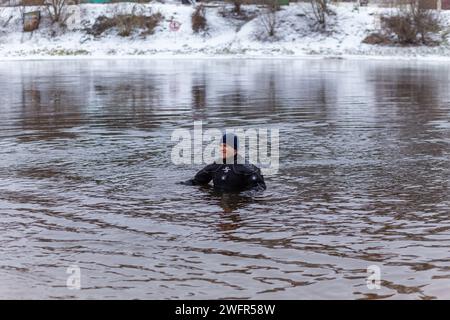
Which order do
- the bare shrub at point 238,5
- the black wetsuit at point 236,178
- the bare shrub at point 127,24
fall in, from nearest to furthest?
the black wetsuit at point 236,178 → the bare shrub at point 127,24 → the bare shrub at point 238,5

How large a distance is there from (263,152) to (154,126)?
513 centimetres

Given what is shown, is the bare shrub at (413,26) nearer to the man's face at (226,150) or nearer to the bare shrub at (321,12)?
the bare shrub at (321,12)

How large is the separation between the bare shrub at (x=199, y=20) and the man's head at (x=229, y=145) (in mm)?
58058

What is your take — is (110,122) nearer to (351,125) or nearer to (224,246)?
(351,125)

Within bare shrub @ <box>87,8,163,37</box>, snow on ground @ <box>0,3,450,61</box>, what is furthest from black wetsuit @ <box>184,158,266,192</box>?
bare shrub @ <box>87,8,163,37</box>

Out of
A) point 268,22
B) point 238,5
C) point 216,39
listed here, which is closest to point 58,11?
point 216,39

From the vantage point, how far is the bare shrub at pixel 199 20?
68312 millimetres

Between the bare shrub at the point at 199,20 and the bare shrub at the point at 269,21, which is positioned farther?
the bare shrub at the point at 199,20

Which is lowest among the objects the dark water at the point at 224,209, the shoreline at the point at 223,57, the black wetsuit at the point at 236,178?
the dark water at the point at 224,209

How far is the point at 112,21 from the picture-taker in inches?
2744

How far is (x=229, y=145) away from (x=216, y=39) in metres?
56.0

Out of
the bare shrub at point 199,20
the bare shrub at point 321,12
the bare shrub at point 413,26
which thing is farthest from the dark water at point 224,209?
the bare shrub at point 199,20
